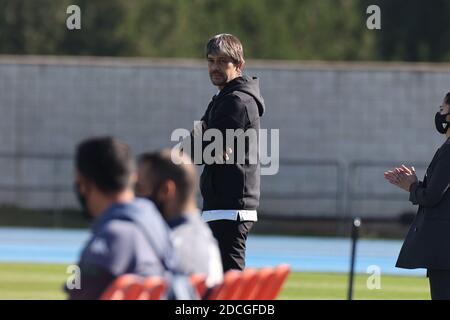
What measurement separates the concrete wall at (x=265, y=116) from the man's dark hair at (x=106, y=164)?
19310 mm

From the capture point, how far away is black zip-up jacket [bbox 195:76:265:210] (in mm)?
8578

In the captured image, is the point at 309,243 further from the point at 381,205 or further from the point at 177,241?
the point at 177,241

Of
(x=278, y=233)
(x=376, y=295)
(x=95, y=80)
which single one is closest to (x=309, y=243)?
(x=278, y=233)

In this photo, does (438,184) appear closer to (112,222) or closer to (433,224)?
(433,224)

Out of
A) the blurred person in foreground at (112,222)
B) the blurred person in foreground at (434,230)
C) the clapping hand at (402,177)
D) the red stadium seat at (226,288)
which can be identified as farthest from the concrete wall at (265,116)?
the blurred person in foreground at (112,222)

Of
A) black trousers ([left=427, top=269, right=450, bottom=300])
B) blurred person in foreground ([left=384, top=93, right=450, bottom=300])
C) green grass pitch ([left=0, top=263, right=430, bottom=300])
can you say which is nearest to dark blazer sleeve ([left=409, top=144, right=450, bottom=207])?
blurred person in foreground ([left=384, top=93, right=450, bottom=300])

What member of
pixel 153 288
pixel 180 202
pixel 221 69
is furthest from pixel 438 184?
pixel 153 288

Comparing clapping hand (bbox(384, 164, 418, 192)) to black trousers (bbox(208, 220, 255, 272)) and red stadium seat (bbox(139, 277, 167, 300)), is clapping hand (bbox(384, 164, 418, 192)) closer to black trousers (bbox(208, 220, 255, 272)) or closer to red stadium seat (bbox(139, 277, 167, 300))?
black trousers (bbox(208, 220, 255, 272))

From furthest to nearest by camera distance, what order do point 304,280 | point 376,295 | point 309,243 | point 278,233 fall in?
point 278,233 < point 309,243 < point 304,280 < point 376,295

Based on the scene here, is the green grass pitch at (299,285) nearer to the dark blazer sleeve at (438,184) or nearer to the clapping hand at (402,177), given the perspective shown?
the clapping hand at (402,177)

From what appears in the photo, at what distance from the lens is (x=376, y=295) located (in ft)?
44.9

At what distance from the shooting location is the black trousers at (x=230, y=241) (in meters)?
8.55

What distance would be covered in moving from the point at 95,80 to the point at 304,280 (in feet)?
38.1

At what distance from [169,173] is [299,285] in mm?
9370
